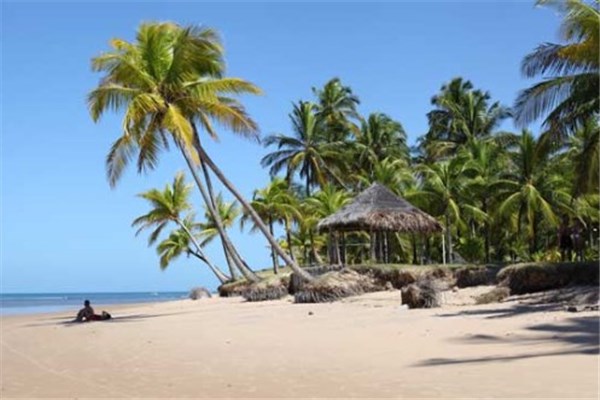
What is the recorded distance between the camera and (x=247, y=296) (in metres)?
23.7

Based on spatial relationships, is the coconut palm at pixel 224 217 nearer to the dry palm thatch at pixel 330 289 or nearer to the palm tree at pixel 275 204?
the palm tree at pixel 275 204

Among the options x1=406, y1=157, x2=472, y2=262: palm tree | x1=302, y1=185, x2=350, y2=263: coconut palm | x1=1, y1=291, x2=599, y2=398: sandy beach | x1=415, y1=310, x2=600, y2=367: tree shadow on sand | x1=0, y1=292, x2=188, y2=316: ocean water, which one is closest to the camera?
x1=1, y1=291, x2=599, y2=398: sandy beach

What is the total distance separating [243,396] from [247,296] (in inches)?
668

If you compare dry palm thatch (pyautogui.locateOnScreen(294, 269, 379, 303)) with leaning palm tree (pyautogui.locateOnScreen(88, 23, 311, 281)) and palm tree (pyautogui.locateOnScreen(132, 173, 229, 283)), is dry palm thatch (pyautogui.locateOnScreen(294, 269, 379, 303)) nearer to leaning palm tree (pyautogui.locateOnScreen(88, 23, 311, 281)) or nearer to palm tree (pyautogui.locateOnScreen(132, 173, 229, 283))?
leaning palm tree (pyautogui.locateOnScreen(88, 23, 311, 281))

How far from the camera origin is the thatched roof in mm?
23750

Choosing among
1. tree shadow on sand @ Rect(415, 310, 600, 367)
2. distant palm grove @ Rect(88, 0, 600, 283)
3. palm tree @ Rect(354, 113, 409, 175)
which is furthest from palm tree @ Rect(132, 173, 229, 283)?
tree shadow on sand @ Rect(415, 310, 600, 367)

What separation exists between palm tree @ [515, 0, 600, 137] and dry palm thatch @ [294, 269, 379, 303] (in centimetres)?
732

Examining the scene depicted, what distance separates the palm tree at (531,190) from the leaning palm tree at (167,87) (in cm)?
1177

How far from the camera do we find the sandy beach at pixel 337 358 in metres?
6.76

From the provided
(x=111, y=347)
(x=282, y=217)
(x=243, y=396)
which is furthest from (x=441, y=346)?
(x=282, y=217)

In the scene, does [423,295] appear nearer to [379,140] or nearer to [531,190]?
[531,190]

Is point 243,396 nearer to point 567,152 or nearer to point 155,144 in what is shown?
point 155,144

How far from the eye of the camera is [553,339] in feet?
28.8

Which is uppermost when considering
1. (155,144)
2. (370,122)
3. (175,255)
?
(370,122)
